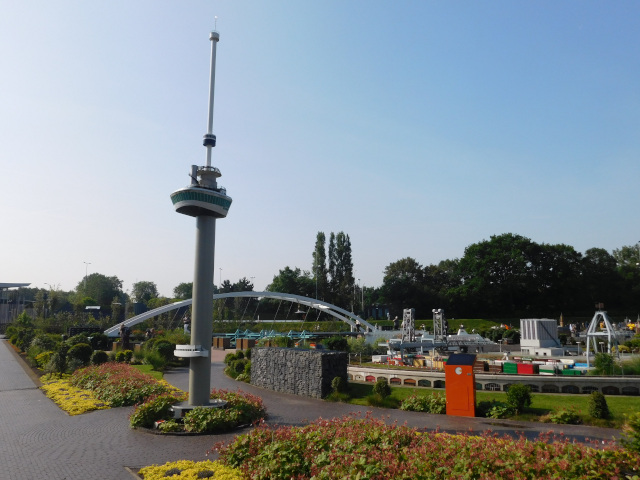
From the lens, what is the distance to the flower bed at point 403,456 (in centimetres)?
697

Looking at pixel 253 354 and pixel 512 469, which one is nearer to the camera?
pixel 512 469

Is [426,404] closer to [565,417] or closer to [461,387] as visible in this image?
[461,387]

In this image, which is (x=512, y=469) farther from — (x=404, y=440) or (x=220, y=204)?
(x=220, y=204)

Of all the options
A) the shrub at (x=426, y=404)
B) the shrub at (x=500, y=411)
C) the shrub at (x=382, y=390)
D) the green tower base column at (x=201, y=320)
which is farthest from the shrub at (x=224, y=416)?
the shrub at (x=500, y=411)

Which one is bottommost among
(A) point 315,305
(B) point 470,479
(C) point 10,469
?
(C) point 10,469

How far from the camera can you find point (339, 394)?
18266mm

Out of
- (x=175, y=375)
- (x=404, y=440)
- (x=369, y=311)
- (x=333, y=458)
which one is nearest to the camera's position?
(x=333, y=458)

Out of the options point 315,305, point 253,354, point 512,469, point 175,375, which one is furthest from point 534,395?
point 315,305

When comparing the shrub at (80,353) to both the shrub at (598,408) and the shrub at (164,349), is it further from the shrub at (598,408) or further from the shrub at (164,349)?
the shrub at (598,408)

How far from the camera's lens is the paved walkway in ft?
33.8

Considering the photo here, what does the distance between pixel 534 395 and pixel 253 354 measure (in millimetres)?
12674

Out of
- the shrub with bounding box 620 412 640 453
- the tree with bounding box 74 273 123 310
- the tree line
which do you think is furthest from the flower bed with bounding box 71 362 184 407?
the tree with bounding box 74 273 123 310

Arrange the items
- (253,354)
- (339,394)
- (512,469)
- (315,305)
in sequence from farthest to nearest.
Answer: (315,305) < (253,354) < (339,394) < (512,469)

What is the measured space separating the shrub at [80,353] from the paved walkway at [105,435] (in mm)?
6430
